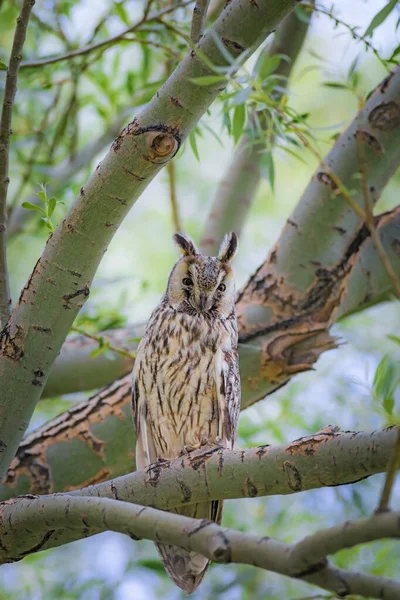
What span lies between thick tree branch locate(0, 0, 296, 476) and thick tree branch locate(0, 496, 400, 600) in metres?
0.30

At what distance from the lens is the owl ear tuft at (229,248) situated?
2.46 meters

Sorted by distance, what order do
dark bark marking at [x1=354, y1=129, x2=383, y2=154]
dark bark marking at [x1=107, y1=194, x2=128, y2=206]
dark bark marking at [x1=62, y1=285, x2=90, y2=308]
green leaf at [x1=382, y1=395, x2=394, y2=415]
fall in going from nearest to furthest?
1. green leaf at [x1=382, y1=395, x2=394, y2=415]
2. dark bark marking at [x1=107, y1=194, x2=128, y2=206]
3. dark bark marking at [x1=62, y1=285, x2=90, y2=308]
4. dark bark marking at [x1=354, y1=129, x2=383, y2=154]

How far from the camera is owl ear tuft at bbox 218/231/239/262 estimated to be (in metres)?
2.46

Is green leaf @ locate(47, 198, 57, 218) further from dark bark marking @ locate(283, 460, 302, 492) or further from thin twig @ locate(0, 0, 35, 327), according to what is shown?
dark bark marking @ locate(283, 460, 302, 492)

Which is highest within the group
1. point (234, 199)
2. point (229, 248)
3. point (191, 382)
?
point (234, 199)

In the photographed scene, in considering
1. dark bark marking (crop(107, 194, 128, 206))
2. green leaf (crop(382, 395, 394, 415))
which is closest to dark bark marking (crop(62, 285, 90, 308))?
dark bark marking (crop(107, 194, 128, 206))

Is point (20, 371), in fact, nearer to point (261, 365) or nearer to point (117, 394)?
point (117, 394)

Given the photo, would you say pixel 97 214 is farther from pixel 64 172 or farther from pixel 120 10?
pixel 64 172

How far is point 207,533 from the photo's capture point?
1.05 m

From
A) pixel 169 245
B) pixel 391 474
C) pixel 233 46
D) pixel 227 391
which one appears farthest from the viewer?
pixel 169 245

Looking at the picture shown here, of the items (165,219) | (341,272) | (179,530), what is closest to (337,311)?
(341,272)

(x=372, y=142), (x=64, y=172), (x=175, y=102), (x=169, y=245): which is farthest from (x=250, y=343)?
(x=169, y=245)

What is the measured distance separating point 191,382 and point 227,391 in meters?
0.13

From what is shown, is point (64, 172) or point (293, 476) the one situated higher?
point (64, 172)
